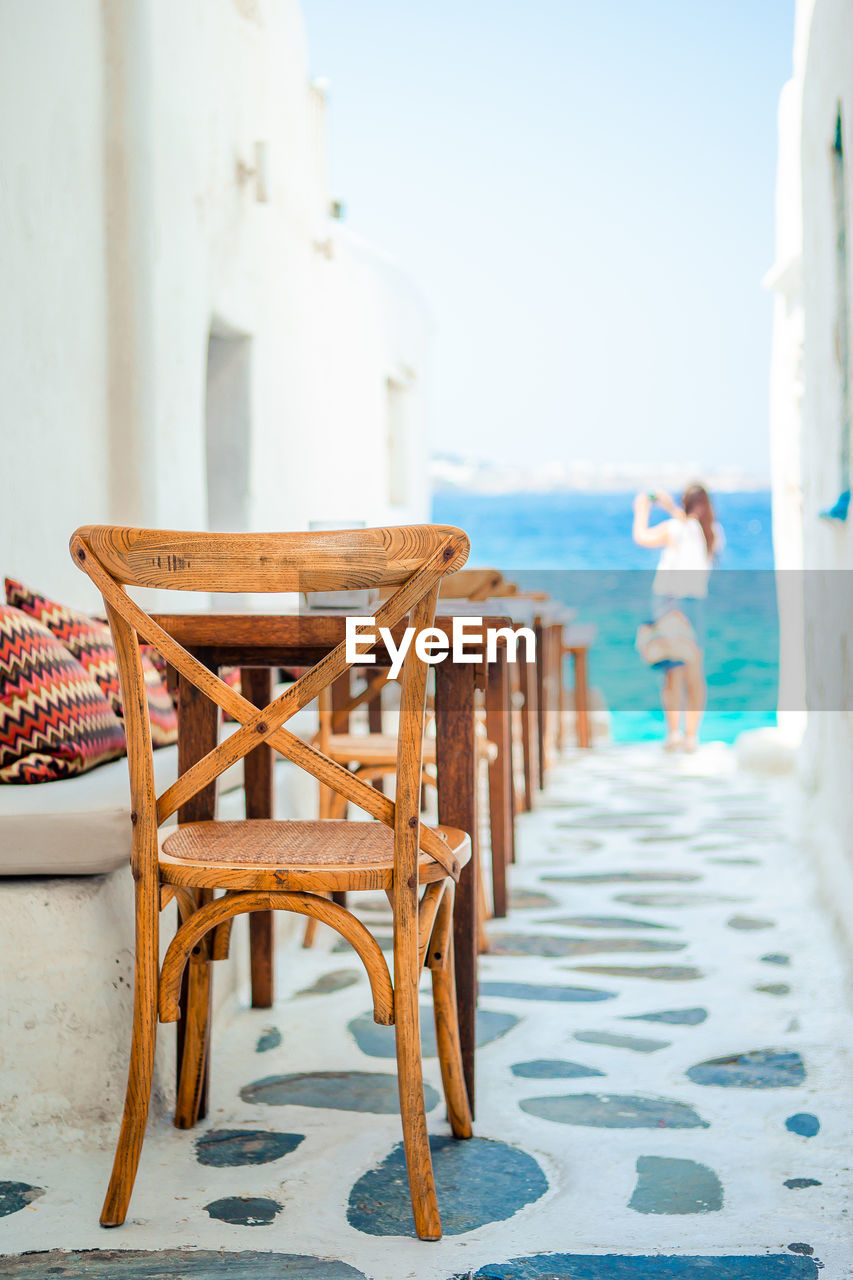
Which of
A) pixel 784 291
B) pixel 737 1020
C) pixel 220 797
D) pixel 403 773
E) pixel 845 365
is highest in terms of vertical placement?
pixel 784 291

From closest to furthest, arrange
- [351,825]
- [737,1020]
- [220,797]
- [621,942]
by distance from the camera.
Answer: [351,825]
[737,1020]
[220,797]
[621,942]

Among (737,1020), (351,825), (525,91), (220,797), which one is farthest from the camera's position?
(525,91)

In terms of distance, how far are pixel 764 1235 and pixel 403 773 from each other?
33.5 inches

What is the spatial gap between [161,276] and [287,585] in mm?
3537

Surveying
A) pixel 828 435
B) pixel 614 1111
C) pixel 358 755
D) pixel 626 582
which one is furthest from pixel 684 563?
pixel 626 582

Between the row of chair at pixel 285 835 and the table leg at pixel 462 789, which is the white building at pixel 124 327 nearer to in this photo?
the row of chair at pixel 285 835

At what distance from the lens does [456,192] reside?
57.0m

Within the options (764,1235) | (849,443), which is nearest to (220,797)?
(764,1235)

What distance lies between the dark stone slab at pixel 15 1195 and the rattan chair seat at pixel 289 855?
1.90 ft

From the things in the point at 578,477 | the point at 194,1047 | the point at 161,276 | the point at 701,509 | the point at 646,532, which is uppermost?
the point at 578,477

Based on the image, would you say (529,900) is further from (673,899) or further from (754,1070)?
(754,1070)

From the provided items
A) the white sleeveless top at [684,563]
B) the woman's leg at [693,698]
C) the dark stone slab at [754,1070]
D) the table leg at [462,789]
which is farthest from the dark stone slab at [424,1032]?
the white sleeveless top at [684,563]

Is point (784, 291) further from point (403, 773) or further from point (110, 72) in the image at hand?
point (403, 773)

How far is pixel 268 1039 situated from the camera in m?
2.67
